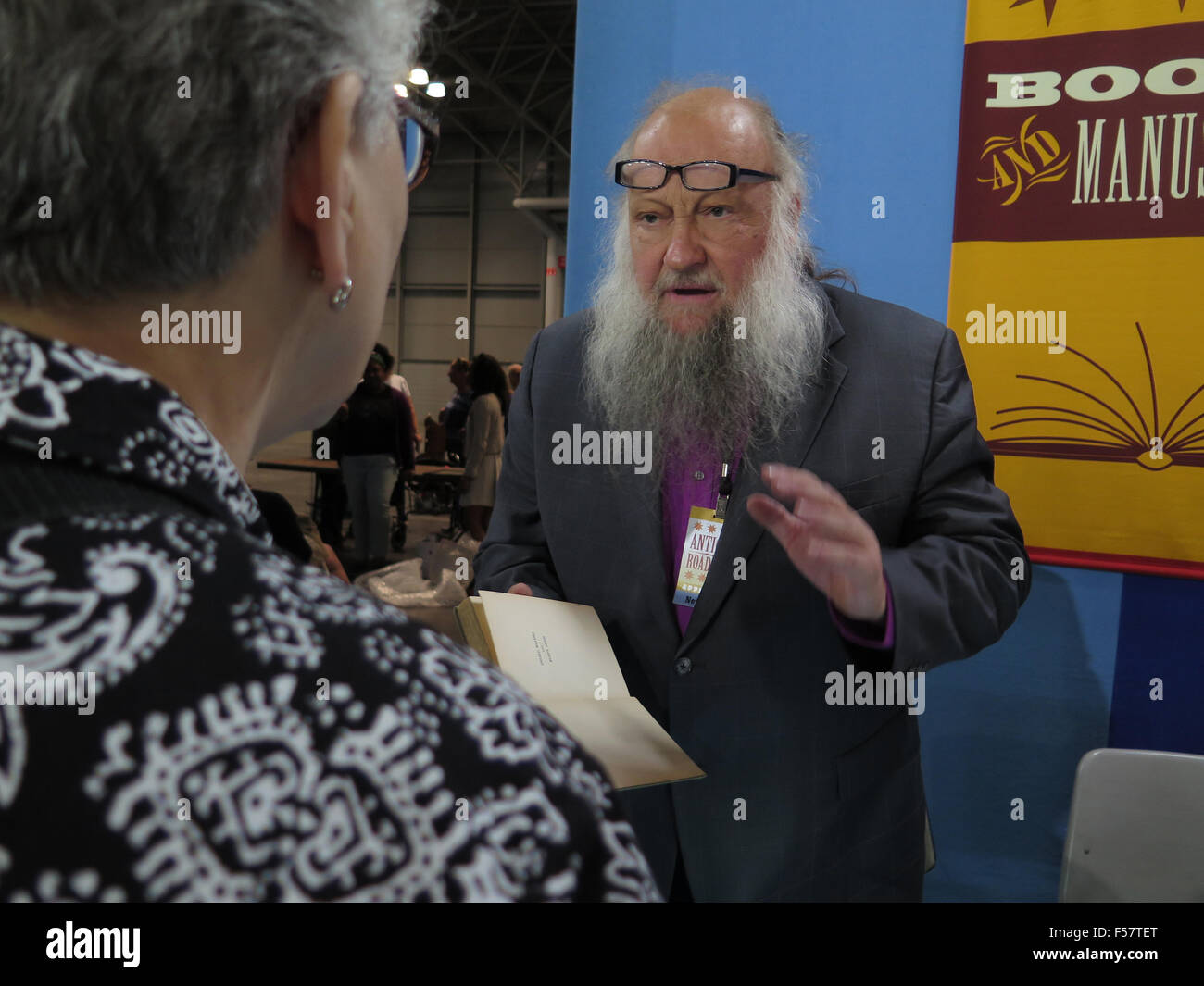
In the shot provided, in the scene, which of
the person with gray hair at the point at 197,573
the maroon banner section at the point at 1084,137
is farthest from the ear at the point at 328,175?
the maroon banner section at the point at 1084,137

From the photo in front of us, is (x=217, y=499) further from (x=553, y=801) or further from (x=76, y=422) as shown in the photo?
(x=553, y=801)

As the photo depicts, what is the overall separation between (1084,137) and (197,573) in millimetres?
2714

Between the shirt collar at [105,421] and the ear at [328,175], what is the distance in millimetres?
172

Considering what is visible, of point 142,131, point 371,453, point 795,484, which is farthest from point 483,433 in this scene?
point 142,131

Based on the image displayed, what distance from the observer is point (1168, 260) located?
241cm

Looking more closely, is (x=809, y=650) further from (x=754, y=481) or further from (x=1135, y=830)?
(x=1135, y=830)

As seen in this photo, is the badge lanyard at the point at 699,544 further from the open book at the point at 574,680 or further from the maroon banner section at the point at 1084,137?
the maroon banner section at the point at 1084,137

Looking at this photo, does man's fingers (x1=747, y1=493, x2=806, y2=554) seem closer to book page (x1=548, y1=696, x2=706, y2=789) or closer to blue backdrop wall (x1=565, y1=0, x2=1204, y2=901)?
book page (x1=548, y1=696, x2=706, y2=789)

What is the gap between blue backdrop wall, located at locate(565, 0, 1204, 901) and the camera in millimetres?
2506

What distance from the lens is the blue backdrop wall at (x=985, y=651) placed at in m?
2.51

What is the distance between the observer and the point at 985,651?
2.63 meters

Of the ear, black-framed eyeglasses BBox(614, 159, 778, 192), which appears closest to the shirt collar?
the ear
